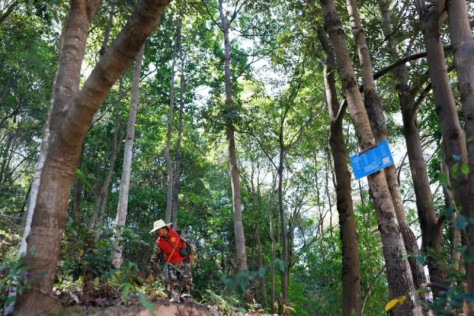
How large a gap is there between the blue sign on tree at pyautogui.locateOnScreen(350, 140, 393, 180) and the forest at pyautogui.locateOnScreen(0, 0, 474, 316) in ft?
0.93

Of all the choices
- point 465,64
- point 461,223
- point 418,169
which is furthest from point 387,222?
point 461,223

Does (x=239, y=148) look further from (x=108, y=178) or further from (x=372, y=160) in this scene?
(x=372, y=160)

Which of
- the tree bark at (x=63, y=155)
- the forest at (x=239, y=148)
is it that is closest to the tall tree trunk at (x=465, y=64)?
the forest at (x=239, y=148)

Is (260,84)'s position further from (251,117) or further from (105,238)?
(105,238)

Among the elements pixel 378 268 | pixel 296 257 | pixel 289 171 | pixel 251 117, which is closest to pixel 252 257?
pixel 296 257

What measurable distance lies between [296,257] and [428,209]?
55.3ft

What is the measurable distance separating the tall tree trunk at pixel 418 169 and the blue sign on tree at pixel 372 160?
1.57 m

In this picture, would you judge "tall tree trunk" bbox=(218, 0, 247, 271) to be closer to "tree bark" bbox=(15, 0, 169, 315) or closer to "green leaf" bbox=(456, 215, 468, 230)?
"tree bark" bbox=(15, 0, 169, 315)

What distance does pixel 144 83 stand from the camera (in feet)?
66.8

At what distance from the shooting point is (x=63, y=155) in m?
3.46

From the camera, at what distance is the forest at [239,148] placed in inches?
128

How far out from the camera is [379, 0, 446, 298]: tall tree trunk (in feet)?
20.5

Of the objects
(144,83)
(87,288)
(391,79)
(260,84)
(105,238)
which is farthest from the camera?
(144,83)

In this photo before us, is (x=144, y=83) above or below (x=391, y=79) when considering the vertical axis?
above
